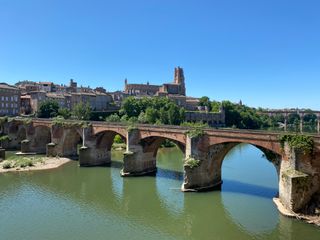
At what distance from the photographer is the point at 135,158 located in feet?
133

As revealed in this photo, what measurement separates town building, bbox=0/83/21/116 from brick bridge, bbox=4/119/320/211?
31.2 meters

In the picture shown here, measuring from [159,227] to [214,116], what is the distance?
95910mm

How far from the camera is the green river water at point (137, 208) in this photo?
79.3ft

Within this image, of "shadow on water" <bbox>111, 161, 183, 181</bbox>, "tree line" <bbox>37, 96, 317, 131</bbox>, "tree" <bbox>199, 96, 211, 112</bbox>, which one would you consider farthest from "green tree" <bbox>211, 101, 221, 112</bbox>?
"shadow on water" <bbox>111, 161, 183, 181</bbox>

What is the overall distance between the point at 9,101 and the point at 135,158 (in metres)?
61.4

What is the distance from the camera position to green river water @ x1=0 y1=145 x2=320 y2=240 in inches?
952

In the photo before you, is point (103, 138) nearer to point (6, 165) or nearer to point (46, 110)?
point (6, 165)

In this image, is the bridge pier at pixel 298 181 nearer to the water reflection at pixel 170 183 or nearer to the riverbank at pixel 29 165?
the water reflection at pixel 170 183

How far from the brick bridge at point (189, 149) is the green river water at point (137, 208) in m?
1.81

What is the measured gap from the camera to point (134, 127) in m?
41.2

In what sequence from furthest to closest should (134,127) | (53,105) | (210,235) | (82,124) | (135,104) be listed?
(135,104), (53,105), (82,124), (134,127), (210,235)

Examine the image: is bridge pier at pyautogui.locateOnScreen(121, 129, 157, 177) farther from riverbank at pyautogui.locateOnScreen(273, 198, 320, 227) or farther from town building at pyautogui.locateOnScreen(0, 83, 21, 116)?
town building at pyautogui.locateOnScreen(0, 83, 21, 116)

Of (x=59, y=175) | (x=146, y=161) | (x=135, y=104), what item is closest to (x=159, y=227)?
(x=146, y=161)

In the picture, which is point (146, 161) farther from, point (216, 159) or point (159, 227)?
point (159, 227)
